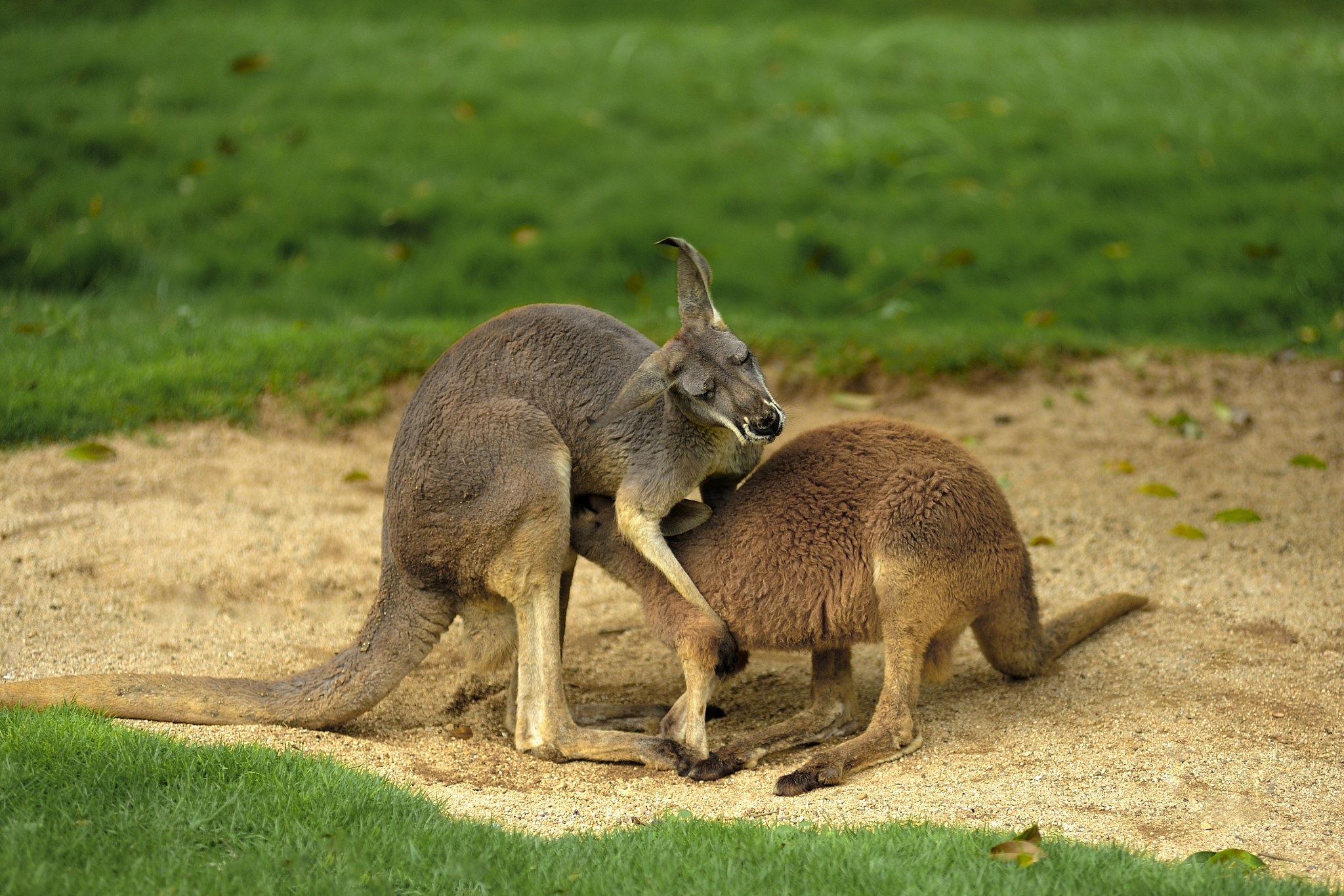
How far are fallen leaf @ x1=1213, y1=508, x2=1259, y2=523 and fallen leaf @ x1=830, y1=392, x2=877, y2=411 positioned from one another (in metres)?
2.01

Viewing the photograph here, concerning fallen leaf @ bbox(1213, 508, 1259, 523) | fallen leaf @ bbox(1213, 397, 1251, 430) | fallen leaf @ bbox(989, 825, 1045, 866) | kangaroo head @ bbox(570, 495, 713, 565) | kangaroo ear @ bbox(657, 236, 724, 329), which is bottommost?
fallen leaf @ bbox(1213, 508, 1259, 523)

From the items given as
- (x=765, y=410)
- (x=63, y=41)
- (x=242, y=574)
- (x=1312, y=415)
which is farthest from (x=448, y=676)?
(x=63, y=41)

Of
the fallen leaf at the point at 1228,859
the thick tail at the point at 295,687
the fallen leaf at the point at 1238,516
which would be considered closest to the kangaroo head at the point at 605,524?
the thick tail at the point at 295,687

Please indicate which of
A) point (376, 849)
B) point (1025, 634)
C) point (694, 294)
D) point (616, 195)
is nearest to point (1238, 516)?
point (1025, 634)

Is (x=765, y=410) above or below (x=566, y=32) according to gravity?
below

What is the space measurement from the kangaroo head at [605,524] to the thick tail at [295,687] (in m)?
0.54

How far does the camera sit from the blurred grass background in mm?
7602

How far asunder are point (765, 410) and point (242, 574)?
2.77 meters

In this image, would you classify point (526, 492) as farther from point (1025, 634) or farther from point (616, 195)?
point (616, 195)

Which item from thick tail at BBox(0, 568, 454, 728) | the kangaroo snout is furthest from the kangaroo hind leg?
thick tail at BBox(0, 568, 454, 728)

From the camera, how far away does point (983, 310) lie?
28.6 ft

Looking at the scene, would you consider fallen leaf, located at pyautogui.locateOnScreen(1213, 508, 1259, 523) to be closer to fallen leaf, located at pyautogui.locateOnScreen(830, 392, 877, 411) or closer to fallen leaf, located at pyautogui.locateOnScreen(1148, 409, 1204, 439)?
fallen leaf, located at pyautogui.locateOnScreen(1148, 409, 1204, 439)

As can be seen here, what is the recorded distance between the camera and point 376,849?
3.09 m

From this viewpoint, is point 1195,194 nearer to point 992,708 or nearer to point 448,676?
point 992,708
